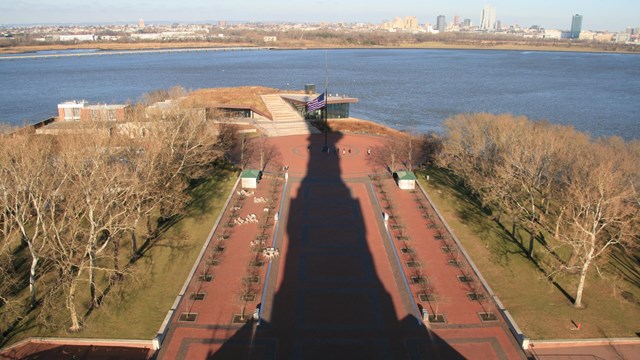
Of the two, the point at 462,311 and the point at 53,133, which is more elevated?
the point at 53,133

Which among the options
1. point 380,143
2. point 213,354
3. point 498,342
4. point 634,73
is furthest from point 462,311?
point 634,73

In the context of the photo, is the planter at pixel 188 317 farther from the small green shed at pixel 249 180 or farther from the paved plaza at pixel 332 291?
the small green shed at pixel 249 180

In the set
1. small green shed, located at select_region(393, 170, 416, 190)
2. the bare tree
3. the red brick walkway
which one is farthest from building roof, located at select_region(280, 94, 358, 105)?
the bare tree

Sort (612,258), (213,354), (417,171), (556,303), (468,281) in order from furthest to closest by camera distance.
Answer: (417,171) → (612,258) → (468,281) → (556,303) → (213,354)

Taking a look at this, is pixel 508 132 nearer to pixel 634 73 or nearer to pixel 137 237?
pixel 137 237

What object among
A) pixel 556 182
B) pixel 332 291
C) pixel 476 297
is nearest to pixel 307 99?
pixel 556 182

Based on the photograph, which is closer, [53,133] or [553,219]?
[553,219]

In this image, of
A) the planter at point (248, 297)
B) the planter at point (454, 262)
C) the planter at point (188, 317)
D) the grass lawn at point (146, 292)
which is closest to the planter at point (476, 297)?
the planter at point (454, 262)
